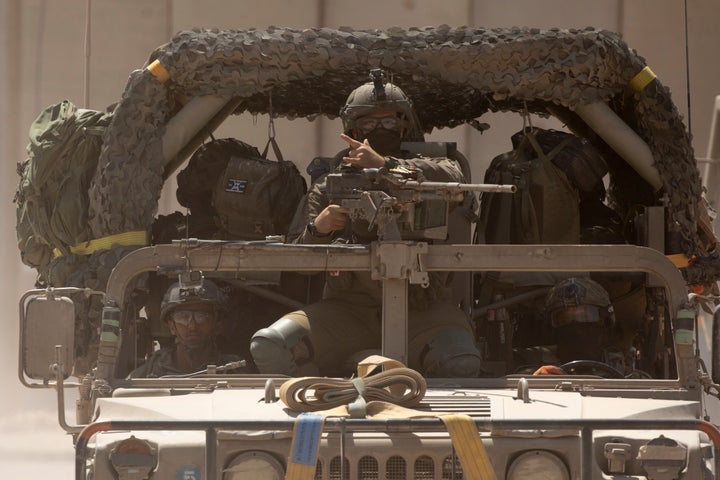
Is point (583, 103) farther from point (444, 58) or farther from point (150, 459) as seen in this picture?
point (150, 459)

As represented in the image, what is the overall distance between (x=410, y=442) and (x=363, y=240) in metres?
1.57

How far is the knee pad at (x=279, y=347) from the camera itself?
22.1 ft

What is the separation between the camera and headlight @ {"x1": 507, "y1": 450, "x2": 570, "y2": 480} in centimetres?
551

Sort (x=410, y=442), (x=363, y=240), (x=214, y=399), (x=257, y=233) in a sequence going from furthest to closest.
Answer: (x=257, y=233) < (x=363, y=240) < (x=214, y=399) < (x=410, y=442)

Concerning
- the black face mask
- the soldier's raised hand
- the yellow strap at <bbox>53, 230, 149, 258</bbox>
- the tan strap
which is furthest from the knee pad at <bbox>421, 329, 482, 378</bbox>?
the yellow strap at <bbox>53, 230, 149, 258</bbox>

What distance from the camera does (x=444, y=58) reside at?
7707 millimetres

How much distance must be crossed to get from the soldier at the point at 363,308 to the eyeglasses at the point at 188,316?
1.94ft

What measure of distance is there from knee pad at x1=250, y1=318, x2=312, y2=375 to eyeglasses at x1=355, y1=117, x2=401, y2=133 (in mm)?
995

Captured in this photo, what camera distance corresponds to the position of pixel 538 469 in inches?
217

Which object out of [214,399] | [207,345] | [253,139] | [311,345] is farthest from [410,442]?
[253,139]

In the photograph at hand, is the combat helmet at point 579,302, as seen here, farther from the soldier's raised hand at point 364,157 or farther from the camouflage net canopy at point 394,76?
the soldier's raised hand at point 364,157

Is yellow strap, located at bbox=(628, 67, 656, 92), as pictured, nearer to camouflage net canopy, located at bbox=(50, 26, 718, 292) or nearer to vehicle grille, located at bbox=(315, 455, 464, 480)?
camouflage net canopy, located at bbox=(50, 26, 718, 292)

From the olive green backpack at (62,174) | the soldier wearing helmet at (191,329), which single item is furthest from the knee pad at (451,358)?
the olive green backpack at (62,174)

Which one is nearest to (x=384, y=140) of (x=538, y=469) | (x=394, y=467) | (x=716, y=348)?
(x=716, y=348)
